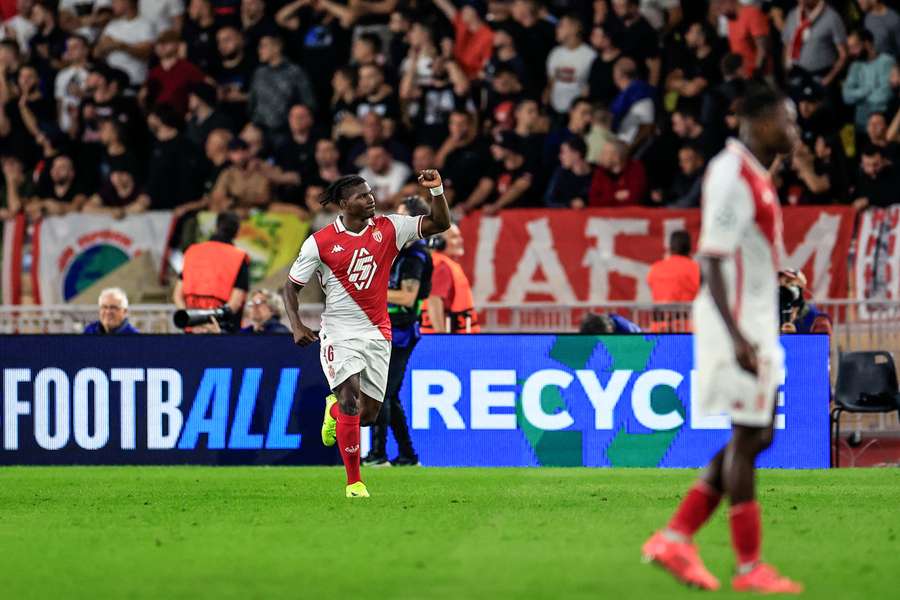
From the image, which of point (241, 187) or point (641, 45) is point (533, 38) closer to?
point (641, 45)

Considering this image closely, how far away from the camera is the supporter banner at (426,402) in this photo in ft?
49.9

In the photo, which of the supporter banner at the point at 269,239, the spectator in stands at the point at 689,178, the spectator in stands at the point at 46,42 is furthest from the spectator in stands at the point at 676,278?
the spectator in stands at the point at 46,42

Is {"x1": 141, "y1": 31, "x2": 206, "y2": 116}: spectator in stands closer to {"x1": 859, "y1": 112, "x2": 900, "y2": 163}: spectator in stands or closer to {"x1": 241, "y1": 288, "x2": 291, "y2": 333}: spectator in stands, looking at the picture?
{"x1": 241, "y1": 288, "x2": 291, "y2": 333}: spectator in stands

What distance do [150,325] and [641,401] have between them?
233 inches

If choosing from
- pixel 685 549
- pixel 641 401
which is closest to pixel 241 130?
pixel 641 401

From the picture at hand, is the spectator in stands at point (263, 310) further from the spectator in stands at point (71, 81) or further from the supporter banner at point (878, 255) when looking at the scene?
the spectator in stands at point (71, 81)

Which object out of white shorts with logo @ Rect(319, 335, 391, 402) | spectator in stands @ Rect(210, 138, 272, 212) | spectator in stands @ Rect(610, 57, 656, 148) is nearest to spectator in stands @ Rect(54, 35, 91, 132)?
spectator in stands @ Rect(210, 138, 272, 212)

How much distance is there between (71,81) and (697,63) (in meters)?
8.57

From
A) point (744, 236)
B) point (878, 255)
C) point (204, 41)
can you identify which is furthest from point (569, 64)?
point (744, 236)

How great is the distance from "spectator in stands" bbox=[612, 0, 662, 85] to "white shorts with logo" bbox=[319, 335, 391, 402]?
919 cm

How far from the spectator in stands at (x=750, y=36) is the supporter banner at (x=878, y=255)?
8.67 feet

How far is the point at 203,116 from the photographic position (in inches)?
856

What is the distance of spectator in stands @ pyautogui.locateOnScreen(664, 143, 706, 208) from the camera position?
1909cm

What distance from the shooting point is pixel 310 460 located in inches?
623
